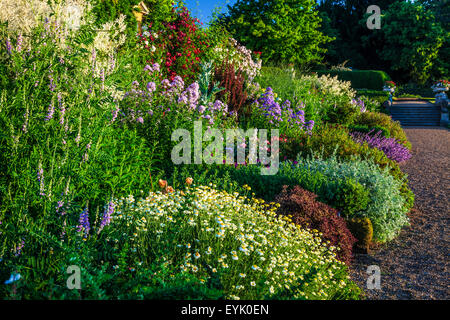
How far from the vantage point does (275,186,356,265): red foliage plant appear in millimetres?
4527

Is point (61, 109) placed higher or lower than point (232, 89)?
lower

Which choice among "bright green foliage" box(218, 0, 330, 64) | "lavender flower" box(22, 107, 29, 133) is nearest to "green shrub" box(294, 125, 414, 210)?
"lavender flower" box(22, 107, 29, 133)

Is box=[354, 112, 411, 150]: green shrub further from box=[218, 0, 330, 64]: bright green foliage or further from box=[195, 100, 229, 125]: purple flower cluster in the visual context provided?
box=[218, 0, 330, 64]: bright green foliage

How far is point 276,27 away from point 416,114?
445 inches

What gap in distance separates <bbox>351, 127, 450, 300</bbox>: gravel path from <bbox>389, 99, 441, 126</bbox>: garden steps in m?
14.3

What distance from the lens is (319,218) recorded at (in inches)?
185

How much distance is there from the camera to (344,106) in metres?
13.3

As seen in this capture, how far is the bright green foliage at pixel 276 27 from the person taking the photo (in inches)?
949

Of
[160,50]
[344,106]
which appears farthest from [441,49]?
[160,50]

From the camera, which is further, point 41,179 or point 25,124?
point 25,124

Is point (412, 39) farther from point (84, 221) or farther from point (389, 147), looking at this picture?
point (84, 221)

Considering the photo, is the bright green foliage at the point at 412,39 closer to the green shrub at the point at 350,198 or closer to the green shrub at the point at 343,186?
the green shrub at the point at 343,186

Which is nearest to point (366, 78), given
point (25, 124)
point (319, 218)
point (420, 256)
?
point (420, 256)
